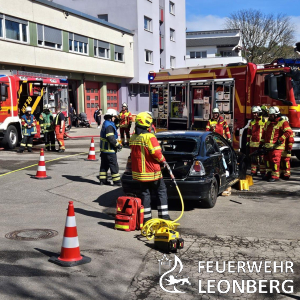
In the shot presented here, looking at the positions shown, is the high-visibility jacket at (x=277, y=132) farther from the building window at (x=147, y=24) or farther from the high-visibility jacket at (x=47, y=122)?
the building window at (x=147, y=24)

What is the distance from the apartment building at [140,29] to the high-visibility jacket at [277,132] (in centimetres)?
3019

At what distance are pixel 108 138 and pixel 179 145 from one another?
2.25m

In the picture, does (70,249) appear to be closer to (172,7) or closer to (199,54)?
(172,7)

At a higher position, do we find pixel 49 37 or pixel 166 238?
pixel 49 37

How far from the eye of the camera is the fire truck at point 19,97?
62.1ft

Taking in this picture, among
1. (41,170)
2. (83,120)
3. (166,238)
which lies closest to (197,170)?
(166,238)

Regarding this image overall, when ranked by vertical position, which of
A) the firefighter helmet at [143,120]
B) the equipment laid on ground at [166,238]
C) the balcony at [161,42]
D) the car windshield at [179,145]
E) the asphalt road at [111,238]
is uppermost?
the balcony at [161,42]

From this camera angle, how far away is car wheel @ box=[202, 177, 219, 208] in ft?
28.8

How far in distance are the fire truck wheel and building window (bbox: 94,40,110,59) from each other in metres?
18.5

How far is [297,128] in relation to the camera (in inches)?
538

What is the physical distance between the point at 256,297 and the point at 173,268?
115 cm

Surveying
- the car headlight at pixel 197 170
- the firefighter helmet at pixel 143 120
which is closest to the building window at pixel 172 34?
the car headlight at pixel 197 170

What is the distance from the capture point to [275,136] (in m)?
12.1

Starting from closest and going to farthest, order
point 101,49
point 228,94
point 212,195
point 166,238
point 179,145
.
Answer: point 166,238 → point 212,195 → point 179,145 → point 228,94 → point 101,49
